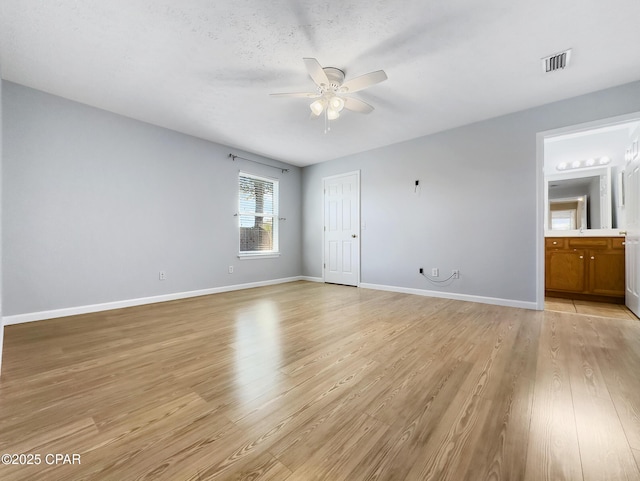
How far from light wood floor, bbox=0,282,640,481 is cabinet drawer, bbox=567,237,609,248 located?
59.1 inches

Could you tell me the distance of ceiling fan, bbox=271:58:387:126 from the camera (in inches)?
88.6

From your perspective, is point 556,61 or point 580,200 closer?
point 556,61

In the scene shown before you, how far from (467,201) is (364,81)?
245 centimetres

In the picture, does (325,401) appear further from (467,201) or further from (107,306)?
(467,201)

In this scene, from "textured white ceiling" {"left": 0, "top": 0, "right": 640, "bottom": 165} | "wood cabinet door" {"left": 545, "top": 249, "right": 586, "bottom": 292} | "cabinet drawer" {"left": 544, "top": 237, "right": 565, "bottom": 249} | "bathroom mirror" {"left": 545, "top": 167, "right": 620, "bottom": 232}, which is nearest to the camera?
"textured white ceiling" {"left": 0, "top": 0, "right": 640, "bottom": 165}

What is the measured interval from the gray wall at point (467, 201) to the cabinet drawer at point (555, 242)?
1.24 meters

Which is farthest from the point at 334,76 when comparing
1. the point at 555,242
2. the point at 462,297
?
the point at 555,242

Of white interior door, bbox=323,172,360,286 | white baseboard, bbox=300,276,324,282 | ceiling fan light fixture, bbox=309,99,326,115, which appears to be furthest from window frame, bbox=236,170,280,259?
ceiling fan light fixture, bbox=309,99,326,115

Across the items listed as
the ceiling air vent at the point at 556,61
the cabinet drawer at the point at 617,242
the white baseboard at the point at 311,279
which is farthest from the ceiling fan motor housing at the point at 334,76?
the cabinet drawer at the point at 617,242

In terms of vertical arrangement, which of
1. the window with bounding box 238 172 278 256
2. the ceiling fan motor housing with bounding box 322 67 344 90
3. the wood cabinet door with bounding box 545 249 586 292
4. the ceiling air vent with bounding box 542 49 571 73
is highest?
the ceiling air vent with bounding box 542 49 571 73

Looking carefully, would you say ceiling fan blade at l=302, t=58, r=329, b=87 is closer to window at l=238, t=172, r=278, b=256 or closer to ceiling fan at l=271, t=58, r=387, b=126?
ceiling fan at l=271, t=58, r=387, b=126

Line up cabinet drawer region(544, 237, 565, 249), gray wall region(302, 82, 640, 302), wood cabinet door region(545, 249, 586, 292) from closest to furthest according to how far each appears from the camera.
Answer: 1. gray wall region(302, 82, 640, 302)
2. wood cabinet door region(545, 249, 586, 292)
3. cabinet drawer region(544, 237, 565, 249)

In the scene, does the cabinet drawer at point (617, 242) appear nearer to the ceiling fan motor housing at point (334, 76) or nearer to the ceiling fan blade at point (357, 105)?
the ceiling fan blade at point (357, 105)

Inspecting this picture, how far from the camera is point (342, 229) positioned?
5367mm
